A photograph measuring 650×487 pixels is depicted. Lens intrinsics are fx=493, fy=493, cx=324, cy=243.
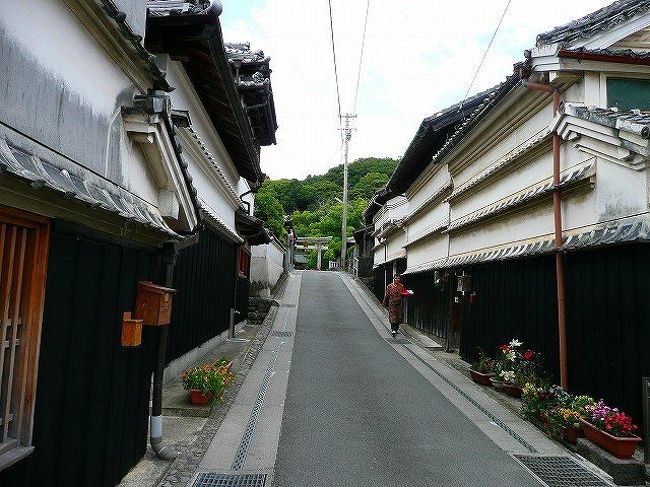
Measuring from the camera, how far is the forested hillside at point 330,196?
61031 mm

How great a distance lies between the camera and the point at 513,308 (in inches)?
415

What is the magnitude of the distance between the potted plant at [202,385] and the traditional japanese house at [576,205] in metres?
5.80

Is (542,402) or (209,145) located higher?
(209,145)

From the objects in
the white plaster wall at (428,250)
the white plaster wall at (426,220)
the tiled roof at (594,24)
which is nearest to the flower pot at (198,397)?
the tiled roof at (594,24)

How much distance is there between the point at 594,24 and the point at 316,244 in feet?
177

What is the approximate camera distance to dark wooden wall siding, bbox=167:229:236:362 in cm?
980

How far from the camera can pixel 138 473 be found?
18.6 ft

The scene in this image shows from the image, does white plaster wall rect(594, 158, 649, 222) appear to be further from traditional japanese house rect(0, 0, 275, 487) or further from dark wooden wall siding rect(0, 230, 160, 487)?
dark wooden wall siding rect(0, 230, 160, 487)

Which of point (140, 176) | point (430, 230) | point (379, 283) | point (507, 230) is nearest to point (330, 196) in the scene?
point (379, 283)

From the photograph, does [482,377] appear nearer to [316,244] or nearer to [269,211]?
[269,211]

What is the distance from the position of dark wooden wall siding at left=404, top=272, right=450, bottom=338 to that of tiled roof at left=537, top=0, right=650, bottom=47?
9112 mm

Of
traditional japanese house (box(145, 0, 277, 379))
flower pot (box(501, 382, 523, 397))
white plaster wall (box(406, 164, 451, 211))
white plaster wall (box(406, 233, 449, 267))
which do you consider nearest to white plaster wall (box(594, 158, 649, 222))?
flower pot (box(501, 382, 523, 397))

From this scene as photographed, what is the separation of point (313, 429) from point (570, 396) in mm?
4016

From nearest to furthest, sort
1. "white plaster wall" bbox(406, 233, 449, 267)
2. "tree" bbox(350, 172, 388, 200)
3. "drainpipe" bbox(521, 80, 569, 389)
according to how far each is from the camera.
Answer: "drainpipe" bbox(521, 80, 569, 389) < "white plaster wall" bbox(406, 233, 449, 267) < "tree" bbox(350, 172, 388, 200)
